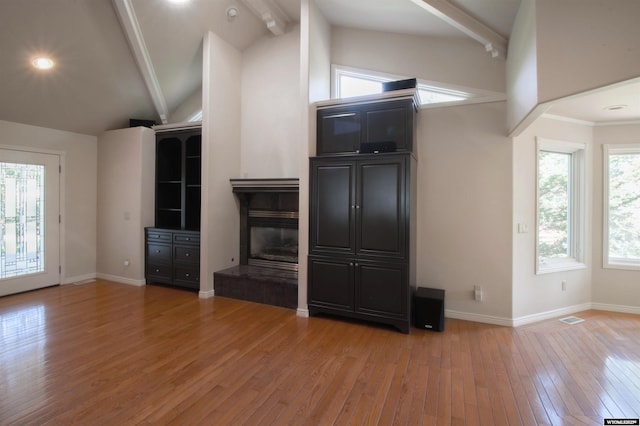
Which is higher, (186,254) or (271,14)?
(271,14)

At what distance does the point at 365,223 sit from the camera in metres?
3.26

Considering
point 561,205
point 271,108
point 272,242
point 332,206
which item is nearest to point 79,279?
point 272,242

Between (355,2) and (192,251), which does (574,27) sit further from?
(192,251)

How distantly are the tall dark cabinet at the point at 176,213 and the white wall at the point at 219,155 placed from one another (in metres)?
0.29

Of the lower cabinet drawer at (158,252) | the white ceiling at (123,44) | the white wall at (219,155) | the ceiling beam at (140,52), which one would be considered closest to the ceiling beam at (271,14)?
the white ceiling at (123,44)

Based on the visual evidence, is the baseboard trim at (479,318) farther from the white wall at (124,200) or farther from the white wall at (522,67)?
the white wall at (124,200)

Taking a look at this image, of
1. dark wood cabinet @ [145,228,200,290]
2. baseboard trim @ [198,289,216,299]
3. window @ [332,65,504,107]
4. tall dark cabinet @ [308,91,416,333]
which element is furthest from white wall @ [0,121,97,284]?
window @ [332,65,504,107]

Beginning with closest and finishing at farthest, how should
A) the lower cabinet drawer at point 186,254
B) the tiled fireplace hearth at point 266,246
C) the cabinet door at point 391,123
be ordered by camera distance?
the cabinet door at point 391,123 → the tiled fireplace hearth at point 266,246 → the lower cabinet drawer at point 186,254

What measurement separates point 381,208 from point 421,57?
6.86 ft

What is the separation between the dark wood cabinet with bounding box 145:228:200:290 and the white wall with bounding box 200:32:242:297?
280 mm

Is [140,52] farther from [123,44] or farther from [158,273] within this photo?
[158,273]

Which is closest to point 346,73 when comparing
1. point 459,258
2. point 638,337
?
point 459,258

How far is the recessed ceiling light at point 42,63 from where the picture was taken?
3.48 meters

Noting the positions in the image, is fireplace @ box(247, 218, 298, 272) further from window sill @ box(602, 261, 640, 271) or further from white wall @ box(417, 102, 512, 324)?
window sill @ box(602, 261, 640, 271)
